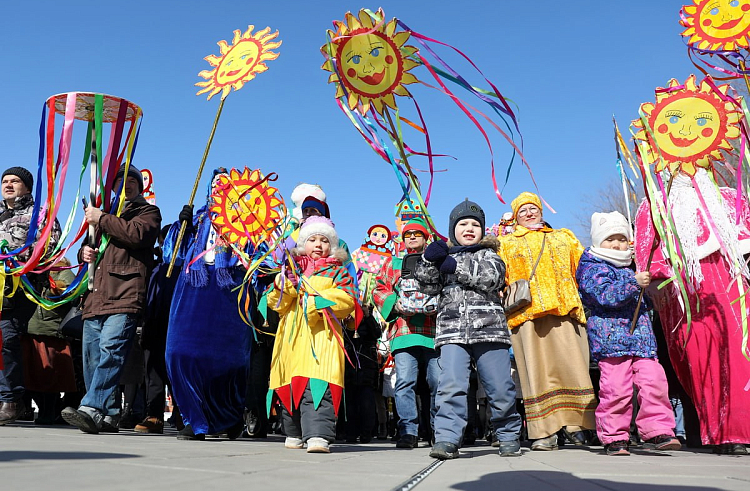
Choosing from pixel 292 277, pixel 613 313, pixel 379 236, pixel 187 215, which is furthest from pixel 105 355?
pixel 379 236

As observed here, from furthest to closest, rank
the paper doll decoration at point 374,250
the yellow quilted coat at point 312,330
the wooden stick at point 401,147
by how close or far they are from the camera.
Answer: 1. the paper doll decoration at point 374,250
2. the yellow quilted coat at point 312,330
3. the wooden stick at point 401,147

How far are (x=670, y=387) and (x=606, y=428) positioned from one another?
3.56 feet

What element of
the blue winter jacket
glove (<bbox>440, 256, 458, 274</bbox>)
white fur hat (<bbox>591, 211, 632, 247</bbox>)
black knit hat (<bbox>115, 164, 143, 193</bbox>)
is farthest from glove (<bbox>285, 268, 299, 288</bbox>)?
white fur hat (<bbox>591, 211, 632, 247</bbox>)

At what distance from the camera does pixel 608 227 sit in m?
4.84

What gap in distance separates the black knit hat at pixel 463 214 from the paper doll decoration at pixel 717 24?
2.30 metres

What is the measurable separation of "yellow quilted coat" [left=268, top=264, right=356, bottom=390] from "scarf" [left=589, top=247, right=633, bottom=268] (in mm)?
1696

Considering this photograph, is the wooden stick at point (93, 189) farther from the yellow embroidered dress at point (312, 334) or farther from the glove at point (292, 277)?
the glove at point (292, 277)

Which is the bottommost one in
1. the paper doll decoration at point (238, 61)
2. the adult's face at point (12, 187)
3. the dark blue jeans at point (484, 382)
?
the dark blue jeans at point (484, 382)

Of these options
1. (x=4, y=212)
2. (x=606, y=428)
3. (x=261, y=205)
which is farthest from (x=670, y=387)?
(x=4, y=212)

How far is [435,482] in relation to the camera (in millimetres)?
2479

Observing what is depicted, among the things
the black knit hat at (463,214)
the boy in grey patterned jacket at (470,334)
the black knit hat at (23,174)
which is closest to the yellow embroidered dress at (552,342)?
the boy in grey patterned jacket at (470,334)

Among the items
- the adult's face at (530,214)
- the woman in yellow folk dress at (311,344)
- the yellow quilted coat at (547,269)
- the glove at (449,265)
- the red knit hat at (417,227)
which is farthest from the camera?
the red knit hat at (417,227)

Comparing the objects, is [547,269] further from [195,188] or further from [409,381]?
[195,188]

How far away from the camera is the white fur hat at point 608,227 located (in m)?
4.83
